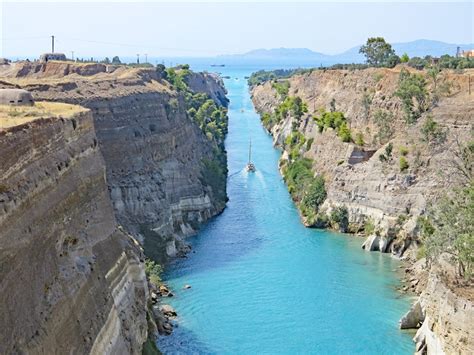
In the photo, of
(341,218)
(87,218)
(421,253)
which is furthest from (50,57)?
(87,218)

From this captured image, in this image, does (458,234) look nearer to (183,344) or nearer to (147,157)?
(183,344)

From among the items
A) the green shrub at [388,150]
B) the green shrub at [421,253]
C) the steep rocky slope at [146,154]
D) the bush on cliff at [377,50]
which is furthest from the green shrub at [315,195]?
the bush on cliff at [377,50]

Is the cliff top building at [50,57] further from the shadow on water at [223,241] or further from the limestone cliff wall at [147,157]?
the shadow on water at [223,241]

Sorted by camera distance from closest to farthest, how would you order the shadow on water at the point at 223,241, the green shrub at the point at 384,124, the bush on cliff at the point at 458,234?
the bush on cliff at the point at 458,234, the shadow on water at the point at 223,241, the green shrub at the point at 384,124

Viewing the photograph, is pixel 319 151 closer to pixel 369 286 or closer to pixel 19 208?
pixel 369 286

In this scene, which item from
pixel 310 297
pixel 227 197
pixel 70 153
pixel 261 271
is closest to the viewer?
pixel 70 153

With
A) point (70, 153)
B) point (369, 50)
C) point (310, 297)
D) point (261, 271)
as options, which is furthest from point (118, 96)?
point (369, 50)
